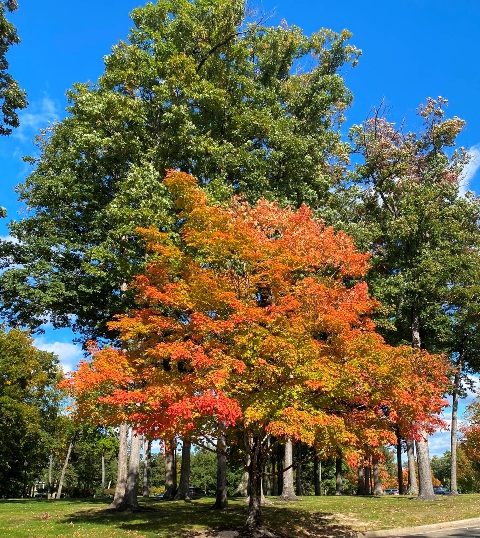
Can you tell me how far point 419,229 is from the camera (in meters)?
27.4

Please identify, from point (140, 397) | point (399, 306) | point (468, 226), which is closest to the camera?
point (140, 397)

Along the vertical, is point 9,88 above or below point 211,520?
above

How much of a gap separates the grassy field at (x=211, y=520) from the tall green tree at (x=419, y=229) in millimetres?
6704

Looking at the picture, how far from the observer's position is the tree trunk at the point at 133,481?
1773 centimetres

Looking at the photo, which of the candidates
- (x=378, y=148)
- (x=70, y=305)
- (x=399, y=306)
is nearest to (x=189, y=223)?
(x=70, y=305)

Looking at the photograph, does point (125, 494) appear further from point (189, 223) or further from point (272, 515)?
point (189, 223)

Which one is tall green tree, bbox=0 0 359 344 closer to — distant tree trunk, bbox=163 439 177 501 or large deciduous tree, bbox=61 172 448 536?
large deciduous tree, bbox=61 172 448 536

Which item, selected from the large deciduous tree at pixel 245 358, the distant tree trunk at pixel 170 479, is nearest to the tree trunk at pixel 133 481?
the large deciduous tree at pixel 245 358

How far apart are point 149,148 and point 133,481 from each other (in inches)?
537

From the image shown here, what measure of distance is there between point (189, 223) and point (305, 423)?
6.22 meters

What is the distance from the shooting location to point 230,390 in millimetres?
11383

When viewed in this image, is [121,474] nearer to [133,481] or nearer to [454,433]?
[133,481]

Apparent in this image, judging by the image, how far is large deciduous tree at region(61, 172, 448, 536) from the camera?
436 inches

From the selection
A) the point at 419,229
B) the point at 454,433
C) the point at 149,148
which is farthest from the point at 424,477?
the point at 149,148
